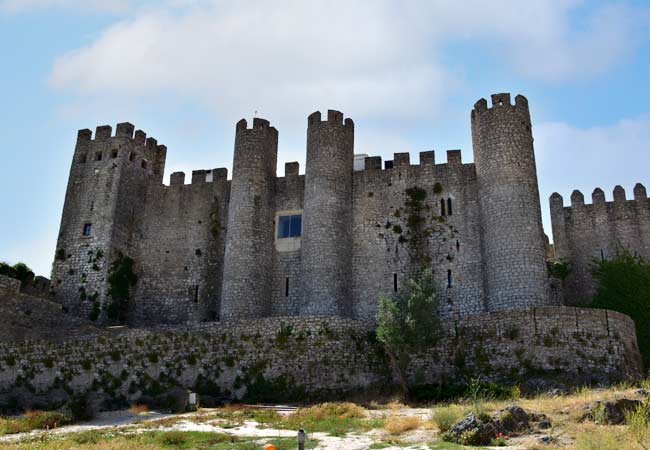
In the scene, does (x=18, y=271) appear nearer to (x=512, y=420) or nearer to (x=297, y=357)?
(x=297, y=357)

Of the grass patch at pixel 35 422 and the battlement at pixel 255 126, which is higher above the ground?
the battlement at pixel 255 126

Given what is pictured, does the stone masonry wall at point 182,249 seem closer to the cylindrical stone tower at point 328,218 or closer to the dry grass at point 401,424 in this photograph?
the cylindrical stone tower at point 328,218

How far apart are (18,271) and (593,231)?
28067mm

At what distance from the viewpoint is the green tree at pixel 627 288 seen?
28.8 metres

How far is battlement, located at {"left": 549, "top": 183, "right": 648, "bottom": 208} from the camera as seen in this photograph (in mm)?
33312

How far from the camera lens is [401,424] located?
16.8 m

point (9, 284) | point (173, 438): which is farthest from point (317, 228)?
point (173, 438)

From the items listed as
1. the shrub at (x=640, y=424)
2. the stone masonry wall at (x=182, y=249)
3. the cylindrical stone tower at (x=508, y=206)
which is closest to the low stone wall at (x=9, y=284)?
the stone masonry wall at (x=182, y=249)

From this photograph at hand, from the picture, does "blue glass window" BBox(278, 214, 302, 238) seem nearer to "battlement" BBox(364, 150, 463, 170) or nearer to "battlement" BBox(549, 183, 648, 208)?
"battlement" BBox(364, 150, 463, 170)

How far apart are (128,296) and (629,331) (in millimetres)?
22848

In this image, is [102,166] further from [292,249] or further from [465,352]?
[465,352]

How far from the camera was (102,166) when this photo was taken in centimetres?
3678

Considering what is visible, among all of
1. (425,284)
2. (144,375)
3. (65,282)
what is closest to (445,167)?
(425,284)

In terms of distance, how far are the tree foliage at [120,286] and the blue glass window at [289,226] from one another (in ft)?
26.1
